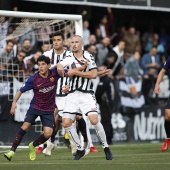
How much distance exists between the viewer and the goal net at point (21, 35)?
1717cm

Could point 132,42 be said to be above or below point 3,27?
below

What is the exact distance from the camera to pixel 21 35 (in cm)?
1792

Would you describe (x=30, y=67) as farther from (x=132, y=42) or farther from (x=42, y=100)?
(x=132, y=42)

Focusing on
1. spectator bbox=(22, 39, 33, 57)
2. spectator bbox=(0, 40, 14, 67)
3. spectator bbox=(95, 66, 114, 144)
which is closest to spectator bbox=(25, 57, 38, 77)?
spectator bbox=(22, 39, 33, 57)

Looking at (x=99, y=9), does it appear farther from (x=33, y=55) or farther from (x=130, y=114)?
(x=33, y=55)

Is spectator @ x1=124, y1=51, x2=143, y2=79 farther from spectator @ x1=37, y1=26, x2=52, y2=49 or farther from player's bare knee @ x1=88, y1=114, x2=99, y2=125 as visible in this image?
player's bare knee @ x1=88, y1=114, x2=99, y2=125

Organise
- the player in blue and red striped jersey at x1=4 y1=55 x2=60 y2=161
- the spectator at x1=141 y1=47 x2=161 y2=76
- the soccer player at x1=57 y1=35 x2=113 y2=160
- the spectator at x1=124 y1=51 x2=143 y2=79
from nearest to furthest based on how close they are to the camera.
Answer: the soccer player at x1=57 y1=35 x2=113 y2=160 < the player in blue and red striped jersey at x1=4 y1=55 x2=60 y2=161 < the spectator at x1=124 y1=51 x2=143 y2=79 < the spectator at x1=141 y1=47 x2=161 y2=76

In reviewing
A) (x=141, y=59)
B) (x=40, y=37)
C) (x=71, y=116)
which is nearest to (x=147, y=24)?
(x=141, y=59)

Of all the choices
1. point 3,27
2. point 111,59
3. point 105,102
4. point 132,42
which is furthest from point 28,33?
point 132,42

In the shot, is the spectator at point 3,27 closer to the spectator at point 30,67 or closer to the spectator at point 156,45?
the spectator at point 30,67

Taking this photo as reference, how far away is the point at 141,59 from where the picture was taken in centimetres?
2331

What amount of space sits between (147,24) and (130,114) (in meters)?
6.93

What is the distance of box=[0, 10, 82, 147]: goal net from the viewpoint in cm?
1717

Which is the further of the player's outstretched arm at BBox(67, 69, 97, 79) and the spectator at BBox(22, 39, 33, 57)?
the spectator at BBox(22, 39, 33, 57)
